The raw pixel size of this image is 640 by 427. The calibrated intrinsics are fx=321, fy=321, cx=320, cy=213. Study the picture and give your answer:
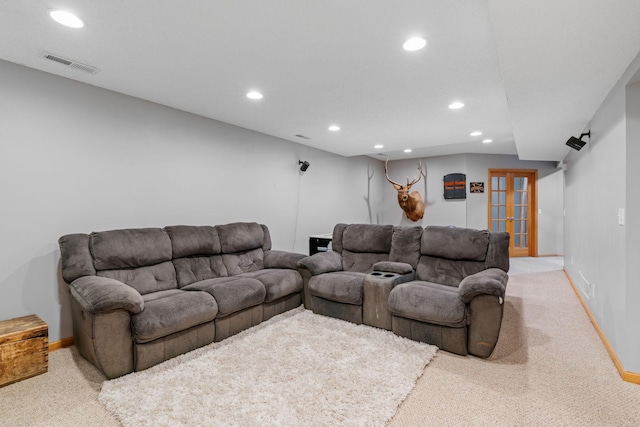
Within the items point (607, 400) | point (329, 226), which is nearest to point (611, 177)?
point (607, 400)

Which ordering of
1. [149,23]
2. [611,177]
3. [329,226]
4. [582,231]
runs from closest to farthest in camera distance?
[149,23] < [611,177] < [582,231] < [329,226]

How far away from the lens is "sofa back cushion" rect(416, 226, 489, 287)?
3236 mm

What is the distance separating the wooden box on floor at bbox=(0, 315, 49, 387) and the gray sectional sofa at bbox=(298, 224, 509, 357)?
228 cm

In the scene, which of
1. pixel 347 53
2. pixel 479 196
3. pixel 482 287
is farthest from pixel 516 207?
pixel 347 53

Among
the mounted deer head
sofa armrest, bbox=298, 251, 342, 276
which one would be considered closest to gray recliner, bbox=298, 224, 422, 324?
sofa armrest, bbox=298, 251, 342, 276

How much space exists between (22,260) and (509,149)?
7456 millimetres

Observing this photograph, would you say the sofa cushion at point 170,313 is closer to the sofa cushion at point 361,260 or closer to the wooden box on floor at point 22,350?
the wooden box on floor at point 22,350

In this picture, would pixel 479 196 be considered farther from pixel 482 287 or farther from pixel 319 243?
pixel 482 287

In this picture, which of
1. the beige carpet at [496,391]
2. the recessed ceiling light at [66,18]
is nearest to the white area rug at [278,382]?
the beige carpet at [496,391]

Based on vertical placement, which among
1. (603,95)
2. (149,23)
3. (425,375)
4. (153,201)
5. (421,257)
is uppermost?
(149,23)

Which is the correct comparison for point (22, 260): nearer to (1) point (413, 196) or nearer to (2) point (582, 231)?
(2) point (582, 231)

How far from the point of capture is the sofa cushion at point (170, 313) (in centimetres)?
230

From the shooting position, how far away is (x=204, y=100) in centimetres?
337

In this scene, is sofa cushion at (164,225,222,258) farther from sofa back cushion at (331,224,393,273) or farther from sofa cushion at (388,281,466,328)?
sofa cushion at (388,281,466,328)
